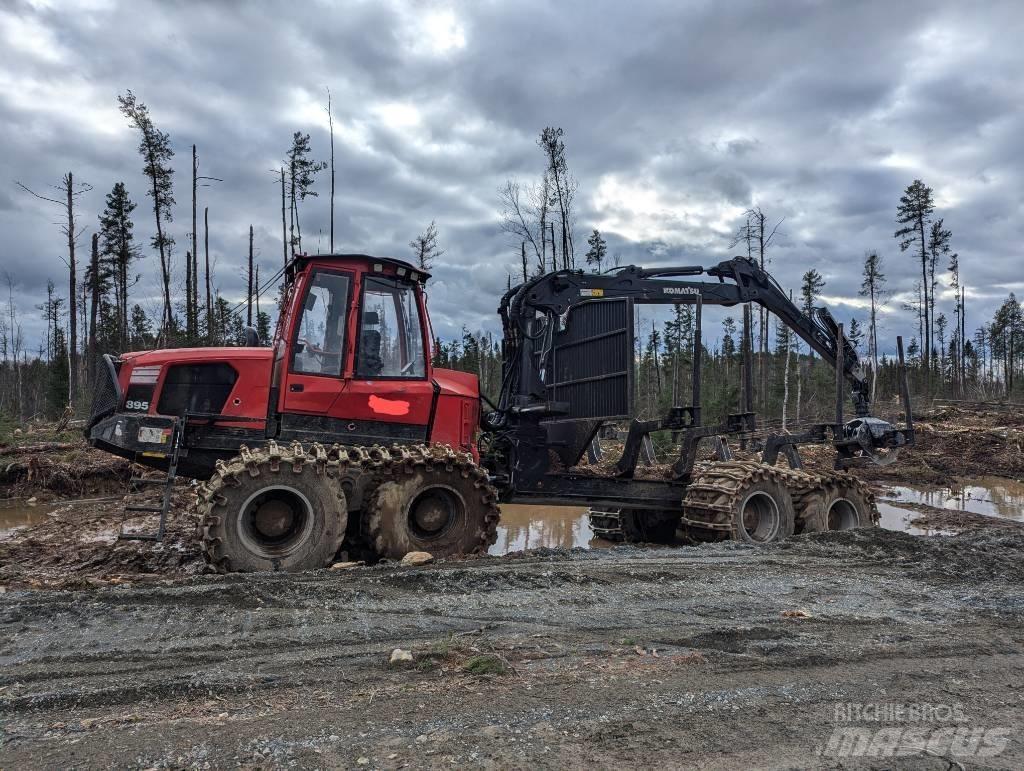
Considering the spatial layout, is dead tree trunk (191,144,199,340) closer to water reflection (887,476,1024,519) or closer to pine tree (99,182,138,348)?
pine tree (99,182,138,348)

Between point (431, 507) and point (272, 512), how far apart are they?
5.21 ft

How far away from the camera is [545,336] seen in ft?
30.0

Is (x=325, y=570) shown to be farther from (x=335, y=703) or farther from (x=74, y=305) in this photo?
(x=74, y=305)

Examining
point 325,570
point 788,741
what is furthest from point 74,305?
point 788,741

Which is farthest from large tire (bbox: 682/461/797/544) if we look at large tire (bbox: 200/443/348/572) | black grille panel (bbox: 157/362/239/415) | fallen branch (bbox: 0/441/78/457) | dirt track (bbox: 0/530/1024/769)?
fallen branch (bbox: 0/441/78/457)

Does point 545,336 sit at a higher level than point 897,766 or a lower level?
higher

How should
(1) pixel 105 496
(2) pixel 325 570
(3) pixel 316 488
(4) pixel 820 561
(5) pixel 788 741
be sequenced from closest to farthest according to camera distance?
(5) pixel 788 741 < (2) pixel 325 570 < (3) pixel 316 488 < (4) pixel 820 561 < (1) pixel 105 496

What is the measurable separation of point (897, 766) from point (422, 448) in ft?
16.6

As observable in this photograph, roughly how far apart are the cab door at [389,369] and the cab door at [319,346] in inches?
5.9

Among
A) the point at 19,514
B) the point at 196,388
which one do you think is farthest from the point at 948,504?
the point at 19,514

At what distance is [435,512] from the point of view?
706cm

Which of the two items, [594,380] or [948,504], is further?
[948,504]

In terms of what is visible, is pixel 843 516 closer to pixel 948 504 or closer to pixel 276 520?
pixel 948 504

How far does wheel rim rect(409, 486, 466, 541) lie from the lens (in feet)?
22.9
